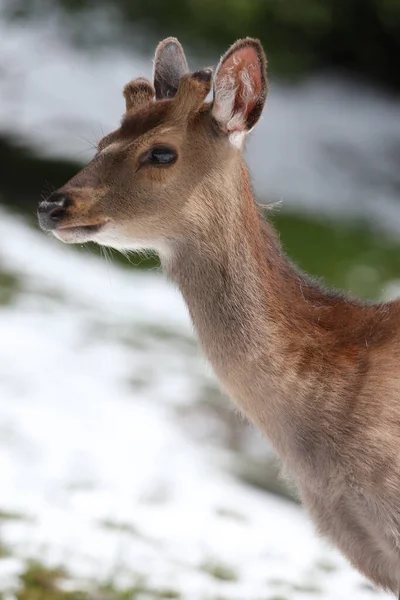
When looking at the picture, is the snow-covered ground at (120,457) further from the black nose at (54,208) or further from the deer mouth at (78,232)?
the black nose at (54,208)

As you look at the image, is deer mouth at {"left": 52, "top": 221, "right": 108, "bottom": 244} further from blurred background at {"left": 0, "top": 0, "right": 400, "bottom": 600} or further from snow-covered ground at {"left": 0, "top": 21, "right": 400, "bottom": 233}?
snow-covered ground at {"left": 0, "top": 21, "right": 400, "bottom": 233}

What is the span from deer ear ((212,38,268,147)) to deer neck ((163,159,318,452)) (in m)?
0.23

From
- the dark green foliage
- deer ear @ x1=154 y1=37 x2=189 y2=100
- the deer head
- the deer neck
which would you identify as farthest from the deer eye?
the dark green foliage

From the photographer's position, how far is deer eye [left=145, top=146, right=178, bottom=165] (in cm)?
381

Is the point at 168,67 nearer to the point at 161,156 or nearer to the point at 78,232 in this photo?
the point at 161,156

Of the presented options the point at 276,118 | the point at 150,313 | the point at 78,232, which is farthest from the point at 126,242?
the point at 276,118

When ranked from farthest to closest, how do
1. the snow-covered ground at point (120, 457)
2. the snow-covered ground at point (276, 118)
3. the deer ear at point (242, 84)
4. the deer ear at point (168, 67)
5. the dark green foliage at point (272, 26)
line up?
the snow-covered ground at point (276, 118)
the dark green foliage at point (272, 26)
the snow-covered ground at point (120, 457)
the deer ear at point (168, 67)
the deer ear at point (242, 84)

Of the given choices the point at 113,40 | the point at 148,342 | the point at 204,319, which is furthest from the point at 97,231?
the point at 113,40

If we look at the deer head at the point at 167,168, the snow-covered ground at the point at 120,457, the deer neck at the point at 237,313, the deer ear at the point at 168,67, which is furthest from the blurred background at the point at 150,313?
the deer head at the point at 167,168

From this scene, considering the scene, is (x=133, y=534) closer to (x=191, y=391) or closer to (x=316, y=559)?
(x=316, y=559)

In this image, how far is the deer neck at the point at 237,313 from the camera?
3.84m

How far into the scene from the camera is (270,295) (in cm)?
394

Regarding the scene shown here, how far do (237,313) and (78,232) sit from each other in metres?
0.62

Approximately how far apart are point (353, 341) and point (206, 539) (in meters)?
2.71
